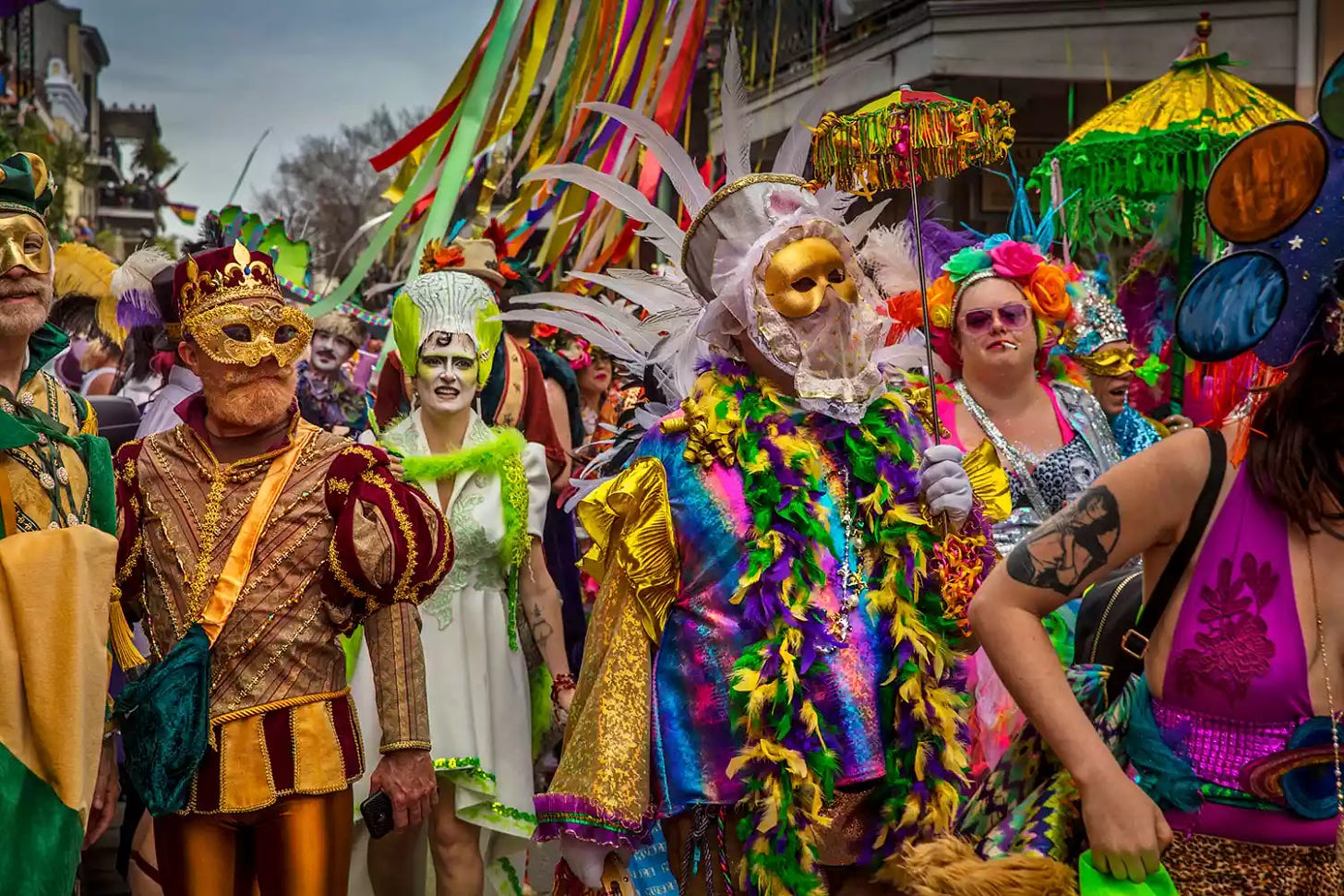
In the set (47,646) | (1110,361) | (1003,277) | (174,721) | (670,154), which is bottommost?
(174,721)

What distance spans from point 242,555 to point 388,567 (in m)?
0.34

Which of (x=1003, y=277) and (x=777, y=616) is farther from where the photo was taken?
(x=1003, y=277)

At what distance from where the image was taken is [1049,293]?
577 centimetres

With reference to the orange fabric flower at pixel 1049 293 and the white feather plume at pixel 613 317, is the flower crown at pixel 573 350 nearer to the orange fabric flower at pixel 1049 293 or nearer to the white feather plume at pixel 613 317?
the orange fabric flower at pixel 1049 293

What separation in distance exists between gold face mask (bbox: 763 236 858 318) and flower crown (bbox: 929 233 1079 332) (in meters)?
1.92

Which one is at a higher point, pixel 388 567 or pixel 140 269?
pixel 140 269

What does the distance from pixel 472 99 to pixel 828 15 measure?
21.5 ft

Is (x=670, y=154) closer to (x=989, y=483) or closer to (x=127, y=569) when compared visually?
(x=989, y=483)

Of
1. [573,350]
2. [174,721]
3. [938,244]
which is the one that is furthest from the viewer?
[573,350]

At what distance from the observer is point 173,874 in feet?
12.3

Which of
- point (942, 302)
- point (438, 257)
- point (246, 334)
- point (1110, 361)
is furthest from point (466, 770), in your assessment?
point (1110, 361)

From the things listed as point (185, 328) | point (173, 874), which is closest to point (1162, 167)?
point (185, 328)

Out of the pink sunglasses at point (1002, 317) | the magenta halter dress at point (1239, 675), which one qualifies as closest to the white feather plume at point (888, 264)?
the pink sunglasses at point (1002, 317)

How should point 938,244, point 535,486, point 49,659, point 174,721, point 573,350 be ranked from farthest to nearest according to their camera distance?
point 573,350 → point 938,244 → point 535,486 → point 174,721 → point 49,659
